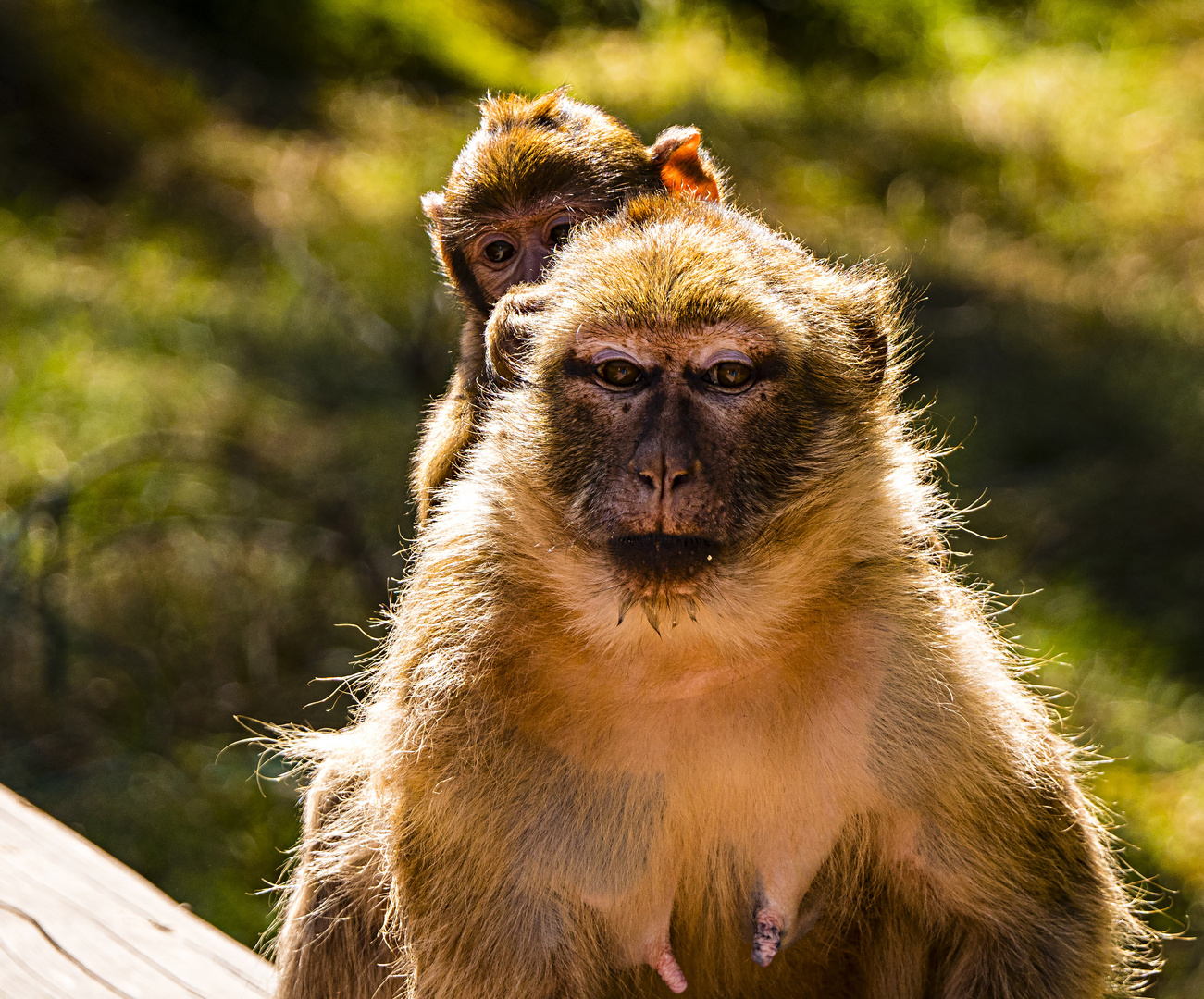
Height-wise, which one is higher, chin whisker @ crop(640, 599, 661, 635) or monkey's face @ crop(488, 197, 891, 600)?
monkey's face @ crop(488, 197, 891, 600)

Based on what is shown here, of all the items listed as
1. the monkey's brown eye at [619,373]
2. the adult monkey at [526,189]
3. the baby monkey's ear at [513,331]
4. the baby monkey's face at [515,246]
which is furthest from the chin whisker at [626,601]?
the baby monkey's face at [515,246]

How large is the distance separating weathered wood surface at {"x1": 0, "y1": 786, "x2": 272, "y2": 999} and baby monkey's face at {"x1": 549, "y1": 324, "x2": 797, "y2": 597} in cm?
147

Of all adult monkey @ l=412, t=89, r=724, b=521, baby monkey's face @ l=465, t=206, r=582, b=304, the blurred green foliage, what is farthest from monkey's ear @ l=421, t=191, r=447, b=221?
the blurred green foliage

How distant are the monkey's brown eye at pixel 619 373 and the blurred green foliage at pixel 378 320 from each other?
1.26 m

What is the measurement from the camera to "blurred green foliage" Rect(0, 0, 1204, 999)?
5.64 meters

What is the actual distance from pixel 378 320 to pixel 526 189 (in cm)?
371

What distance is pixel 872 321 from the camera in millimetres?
2602

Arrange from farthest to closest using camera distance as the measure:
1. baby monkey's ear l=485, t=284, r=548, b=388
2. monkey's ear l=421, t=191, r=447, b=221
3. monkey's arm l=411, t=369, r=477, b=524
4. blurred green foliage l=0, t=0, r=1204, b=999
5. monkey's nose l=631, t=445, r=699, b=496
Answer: blurred green foliage l=0, t=0, r=1204, b=999 < monkey's ear l=421, t=191, r=447, b=221 < monkey's arm l=411, t=369, r=477, b=524 < baby monkey's ear l=485, t=284, r=548, b=388 < monkey's nose l=631, t=445, r=699, b=496

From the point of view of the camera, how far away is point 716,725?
2512 millimetres

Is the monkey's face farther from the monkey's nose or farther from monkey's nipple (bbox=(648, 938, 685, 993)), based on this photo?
monkey's nipple (bbox=(648, 938, 685, 993))

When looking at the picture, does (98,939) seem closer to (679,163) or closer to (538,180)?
(538,180)

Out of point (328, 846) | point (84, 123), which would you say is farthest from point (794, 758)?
point (84, 123)

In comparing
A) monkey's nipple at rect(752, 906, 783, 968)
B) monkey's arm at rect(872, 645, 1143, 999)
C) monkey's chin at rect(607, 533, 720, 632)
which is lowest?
monkey's nipple at rect(752, 906, 783, 968)

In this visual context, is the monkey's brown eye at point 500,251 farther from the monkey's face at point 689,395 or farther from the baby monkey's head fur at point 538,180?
the monkey's face at point 689,395
